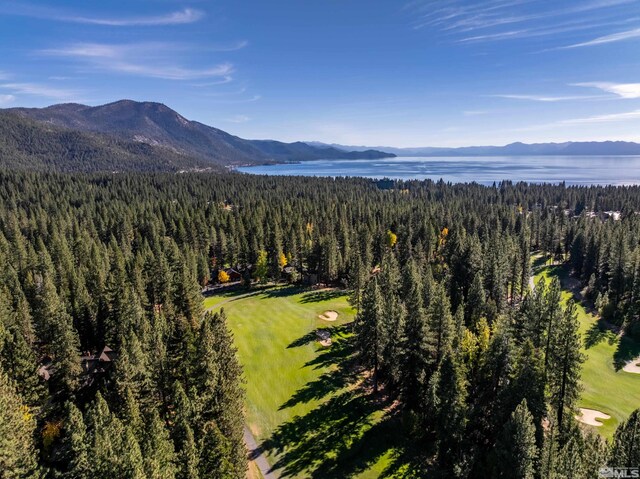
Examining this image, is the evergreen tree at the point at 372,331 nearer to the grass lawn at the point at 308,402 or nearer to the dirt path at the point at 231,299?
the grass lawn at the point at 308,402

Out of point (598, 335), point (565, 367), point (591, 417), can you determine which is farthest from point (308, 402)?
point (598, 335)

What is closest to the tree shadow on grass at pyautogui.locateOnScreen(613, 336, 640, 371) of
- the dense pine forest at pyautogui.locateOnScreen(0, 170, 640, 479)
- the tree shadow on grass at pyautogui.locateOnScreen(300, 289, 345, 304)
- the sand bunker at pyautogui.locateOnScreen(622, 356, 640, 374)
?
the sand bunker at pyautogui.locateOnScreen(622, 356, 640, 374)

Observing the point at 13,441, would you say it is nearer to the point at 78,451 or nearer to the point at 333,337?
the point at 78,451

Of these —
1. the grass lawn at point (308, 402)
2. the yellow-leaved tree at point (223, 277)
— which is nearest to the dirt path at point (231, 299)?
the grass lawn at point (308, 402)

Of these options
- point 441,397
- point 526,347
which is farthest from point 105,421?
point 526,347

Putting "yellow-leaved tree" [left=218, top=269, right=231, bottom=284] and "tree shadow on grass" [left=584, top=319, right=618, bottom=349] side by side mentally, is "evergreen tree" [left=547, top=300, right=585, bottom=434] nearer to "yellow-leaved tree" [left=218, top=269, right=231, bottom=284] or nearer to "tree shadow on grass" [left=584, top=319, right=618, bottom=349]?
"tree shadow on grass" [left=584, top=319, right=618, bottom=349]

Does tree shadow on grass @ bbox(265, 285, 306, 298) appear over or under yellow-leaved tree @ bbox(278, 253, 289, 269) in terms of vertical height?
under

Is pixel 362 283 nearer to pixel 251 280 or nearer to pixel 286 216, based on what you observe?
pixel 251 280
